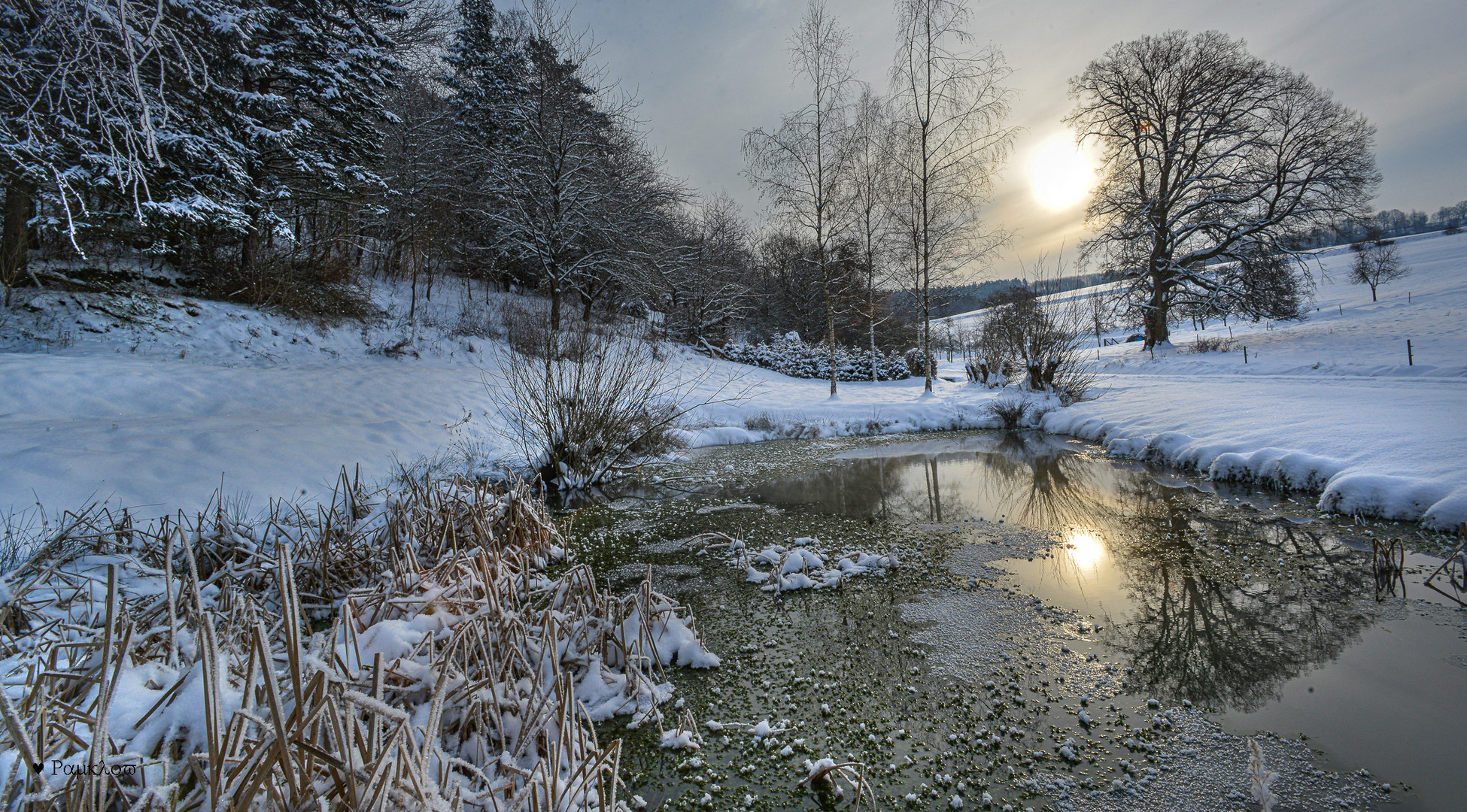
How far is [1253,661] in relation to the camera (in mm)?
2705

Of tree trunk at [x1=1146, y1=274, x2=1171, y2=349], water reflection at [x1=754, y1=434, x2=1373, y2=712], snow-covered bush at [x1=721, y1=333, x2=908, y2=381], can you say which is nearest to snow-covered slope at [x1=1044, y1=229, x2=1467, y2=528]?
water reflection at [x1=754, y1=434, x2=1373, y2=712]

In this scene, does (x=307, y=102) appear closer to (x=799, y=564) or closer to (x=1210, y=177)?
(x=799, y=564)

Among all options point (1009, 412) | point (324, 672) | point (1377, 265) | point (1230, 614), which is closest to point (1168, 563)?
point (1230, 614)

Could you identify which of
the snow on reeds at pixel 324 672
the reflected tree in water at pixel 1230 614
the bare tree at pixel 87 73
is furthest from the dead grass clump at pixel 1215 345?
the bare tree at pixel 87 73

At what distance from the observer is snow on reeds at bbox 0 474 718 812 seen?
0.98 meters

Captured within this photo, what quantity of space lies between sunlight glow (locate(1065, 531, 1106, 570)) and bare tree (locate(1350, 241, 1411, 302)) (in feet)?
121

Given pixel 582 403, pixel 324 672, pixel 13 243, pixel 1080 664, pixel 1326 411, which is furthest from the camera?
pixel 13 243

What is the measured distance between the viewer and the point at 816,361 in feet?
67.5

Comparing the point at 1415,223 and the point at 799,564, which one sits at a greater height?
the point at 1415,223

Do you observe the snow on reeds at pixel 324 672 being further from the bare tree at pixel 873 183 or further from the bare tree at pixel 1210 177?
the bare tree at pixel 1210 177

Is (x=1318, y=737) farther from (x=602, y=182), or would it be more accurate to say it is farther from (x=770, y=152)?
(x=602, y=182)

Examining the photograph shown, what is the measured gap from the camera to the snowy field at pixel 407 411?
14.3ft

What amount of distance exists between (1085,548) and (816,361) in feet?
53.9

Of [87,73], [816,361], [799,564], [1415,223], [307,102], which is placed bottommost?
[799,564]
